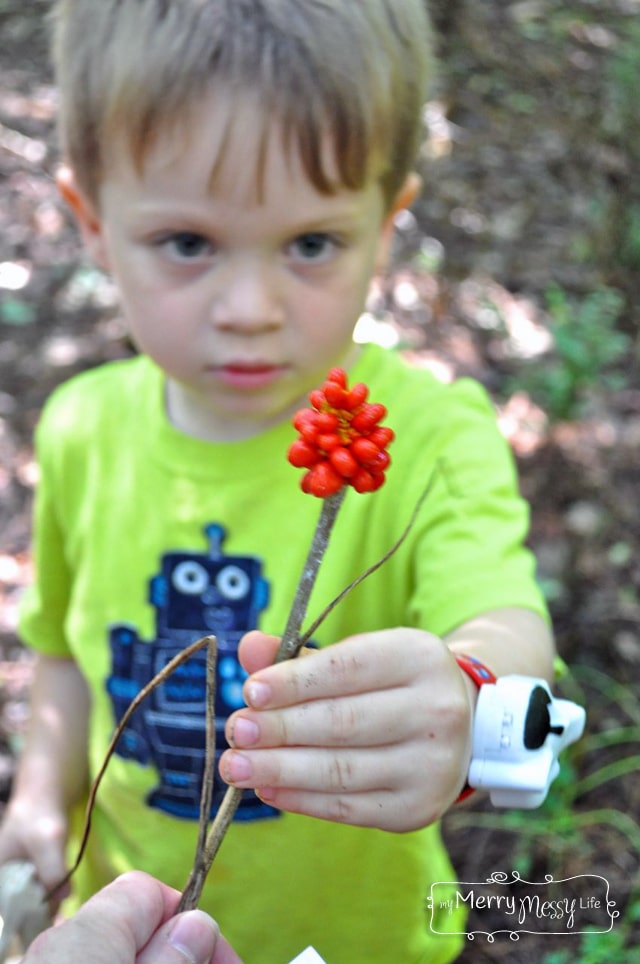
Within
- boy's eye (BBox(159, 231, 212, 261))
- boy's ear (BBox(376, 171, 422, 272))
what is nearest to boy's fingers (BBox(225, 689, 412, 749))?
boy's eye (BBox(159, 231, 212, 261))

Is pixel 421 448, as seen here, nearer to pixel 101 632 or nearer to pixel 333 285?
pixel 333 285

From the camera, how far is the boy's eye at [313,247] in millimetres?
1729

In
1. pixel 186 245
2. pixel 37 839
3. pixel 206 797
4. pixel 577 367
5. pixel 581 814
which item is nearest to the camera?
pixel 206 797

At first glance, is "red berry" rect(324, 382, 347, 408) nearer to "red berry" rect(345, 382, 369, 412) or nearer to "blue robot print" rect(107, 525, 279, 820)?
"red berry" rect(345, 382, 369, 412)

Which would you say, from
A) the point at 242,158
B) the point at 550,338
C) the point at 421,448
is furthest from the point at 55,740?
the point at 550,338

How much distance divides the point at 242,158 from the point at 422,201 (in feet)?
13.8

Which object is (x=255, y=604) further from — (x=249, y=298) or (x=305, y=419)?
(x=305, y=419)

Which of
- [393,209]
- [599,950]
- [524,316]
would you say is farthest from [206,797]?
[524,316]

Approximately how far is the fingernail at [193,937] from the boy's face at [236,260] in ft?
3.03

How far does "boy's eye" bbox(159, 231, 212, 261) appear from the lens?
172cm

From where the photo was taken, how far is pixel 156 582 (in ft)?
6.78

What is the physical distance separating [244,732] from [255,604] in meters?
0.86

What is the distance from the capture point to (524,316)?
15.8 ft

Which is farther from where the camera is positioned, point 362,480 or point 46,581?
point 46,581
